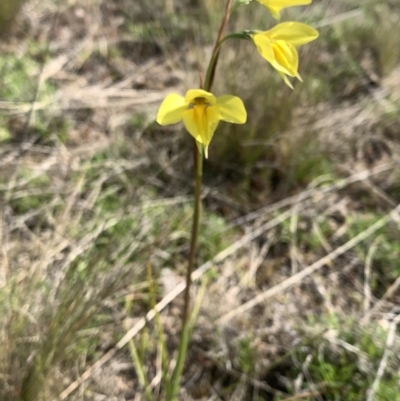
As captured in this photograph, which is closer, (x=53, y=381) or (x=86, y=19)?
(x=53, y=381)

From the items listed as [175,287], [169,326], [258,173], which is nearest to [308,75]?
[258,173]

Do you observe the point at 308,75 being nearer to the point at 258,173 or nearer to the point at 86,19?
the point at 258,173

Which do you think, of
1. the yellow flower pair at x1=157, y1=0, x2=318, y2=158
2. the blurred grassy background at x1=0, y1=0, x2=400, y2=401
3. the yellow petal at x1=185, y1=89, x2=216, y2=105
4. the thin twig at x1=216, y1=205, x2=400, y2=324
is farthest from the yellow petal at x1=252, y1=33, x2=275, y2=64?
the thin twig at x1=216, y1=205, x2=400, y2=324

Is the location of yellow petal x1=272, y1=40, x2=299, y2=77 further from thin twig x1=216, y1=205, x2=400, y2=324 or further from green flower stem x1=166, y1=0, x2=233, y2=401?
thin twig x1=216, y1=205, x2=400, y2=324

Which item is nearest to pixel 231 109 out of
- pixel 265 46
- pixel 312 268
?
pixel 265 46

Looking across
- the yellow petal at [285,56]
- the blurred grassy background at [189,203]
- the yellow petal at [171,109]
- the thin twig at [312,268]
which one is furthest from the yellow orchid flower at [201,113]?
the thin twig at [312,268]

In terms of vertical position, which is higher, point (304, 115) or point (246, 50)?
point (246, 50)
